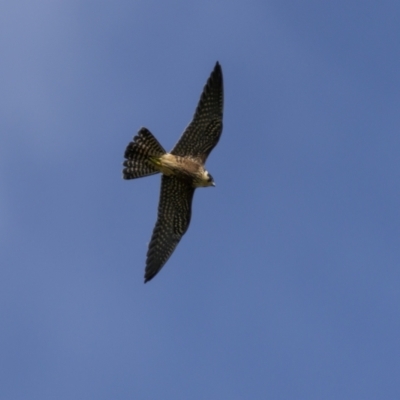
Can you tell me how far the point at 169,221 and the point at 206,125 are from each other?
9.14ft

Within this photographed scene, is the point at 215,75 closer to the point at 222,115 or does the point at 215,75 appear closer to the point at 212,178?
the point at 222,115

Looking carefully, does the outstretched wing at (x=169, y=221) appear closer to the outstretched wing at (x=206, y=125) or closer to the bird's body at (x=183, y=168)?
the bird's body at (x=183, y=168)

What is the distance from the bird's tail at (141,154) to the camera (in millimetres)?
24438

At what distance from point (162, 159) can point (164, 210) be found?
1.60m

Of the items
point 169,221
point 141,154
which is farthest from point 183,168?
point 169,221

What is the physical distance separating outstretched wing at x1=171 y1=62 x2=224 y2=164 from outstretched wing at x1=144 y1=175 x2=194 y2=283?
0.88 m

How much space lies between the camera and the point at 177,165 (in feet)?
82.1

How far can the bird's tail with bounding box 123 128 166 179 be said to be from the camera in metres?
24.4

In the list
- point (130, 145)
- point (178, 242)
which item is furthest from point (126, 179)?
point (178, 242)

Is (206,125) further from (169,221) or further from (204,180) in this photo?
(169,221)

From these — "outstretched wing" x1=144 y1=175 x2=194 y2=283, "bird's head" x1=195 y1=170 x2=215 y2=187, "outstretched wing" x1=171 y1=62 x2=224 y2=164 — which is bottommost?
"outstretched wing" x1=144 y1=175 x2=194 y2=283

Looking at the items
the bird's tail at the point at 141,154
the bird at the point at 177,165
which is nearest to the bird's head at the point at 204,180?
the bird at the point at 177,165

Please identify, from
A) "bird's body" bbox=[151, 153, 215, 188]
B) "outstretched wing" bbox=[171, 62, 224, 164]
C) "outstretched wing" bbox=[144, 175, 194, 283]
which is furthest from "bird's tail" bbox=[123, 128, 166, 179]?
"outstretched wing" bbox=[144, 175, 194, 283]

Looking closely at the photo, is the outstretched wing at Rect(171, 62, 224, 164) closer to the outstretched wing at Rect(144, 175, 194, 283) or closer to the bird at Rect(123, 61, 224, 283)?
the bird at Rect(123, 61, 224, 283)
